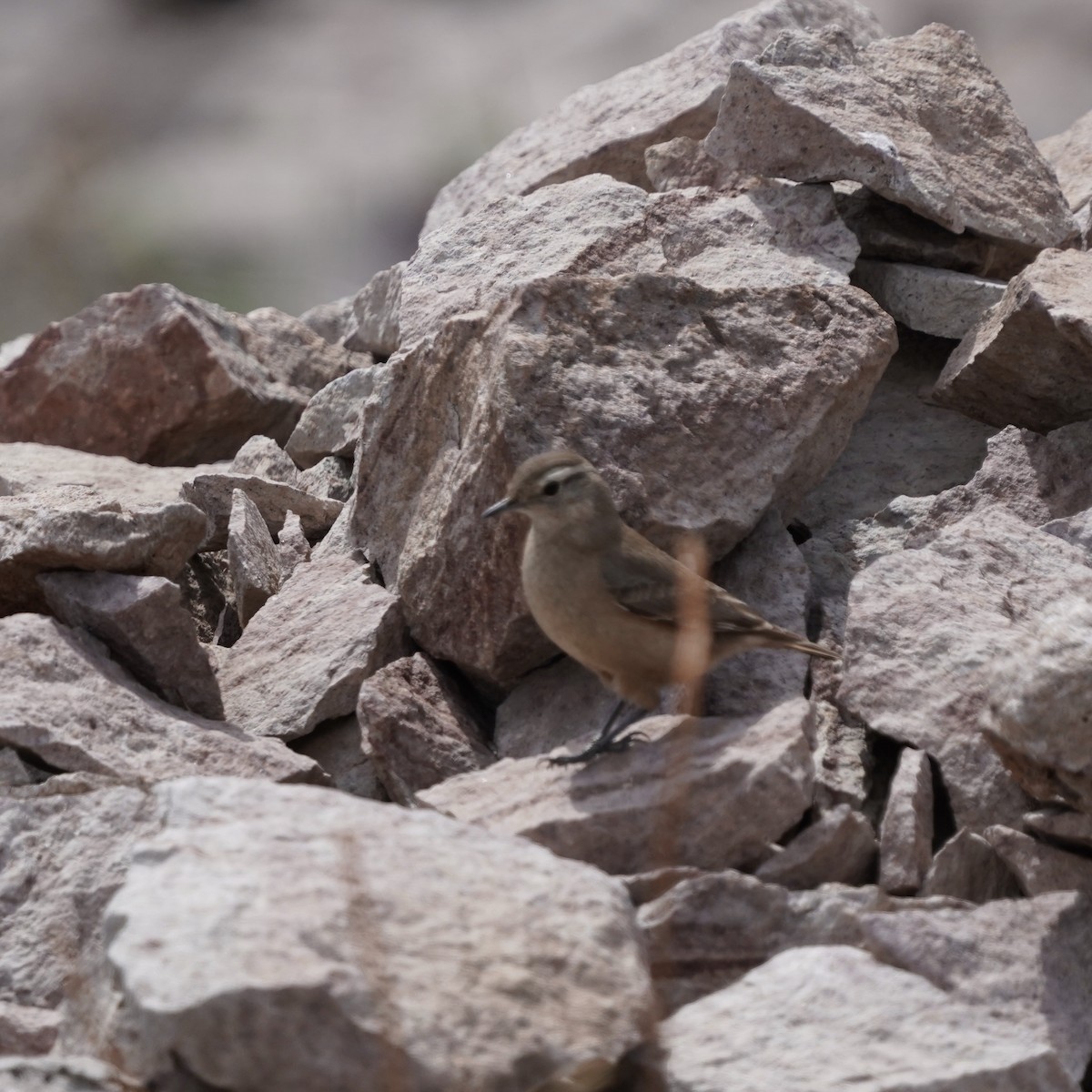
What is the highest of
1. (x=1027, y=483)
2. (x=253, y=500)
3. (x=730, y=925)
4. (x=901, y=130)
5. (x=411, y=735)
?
(x=901, y=130)

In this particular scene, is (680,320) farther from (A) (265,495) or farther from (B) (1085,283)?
(A) (265,495)

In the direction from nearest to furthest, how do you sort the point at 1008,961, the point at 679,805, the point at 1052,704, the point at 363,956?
the point at 363,956
the point at 1008,961
the point at 1052,704
the point at 679,805

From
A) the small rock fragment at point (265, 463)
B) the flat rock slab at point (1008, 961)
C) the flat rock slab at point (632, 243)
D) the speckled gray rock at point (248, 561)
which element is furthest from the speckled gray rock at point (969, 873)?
the small rock fragment at point (265, 463)

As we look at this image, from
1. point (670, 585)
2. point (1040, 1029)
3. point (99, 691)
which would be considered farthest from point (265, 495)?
point (1040, 1029)

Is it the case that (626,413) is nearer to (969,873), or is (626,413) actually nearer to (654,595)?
(654,595)

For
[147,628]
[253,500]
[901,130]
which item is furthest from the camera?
[253,500]

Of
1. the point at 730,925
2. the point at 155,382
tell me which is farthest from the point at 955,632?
the point at 155,382

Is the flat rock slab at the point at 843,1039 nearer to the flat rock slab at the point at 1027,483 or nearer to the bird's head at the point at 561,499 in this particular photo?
the bird's head at the point at 561,499
